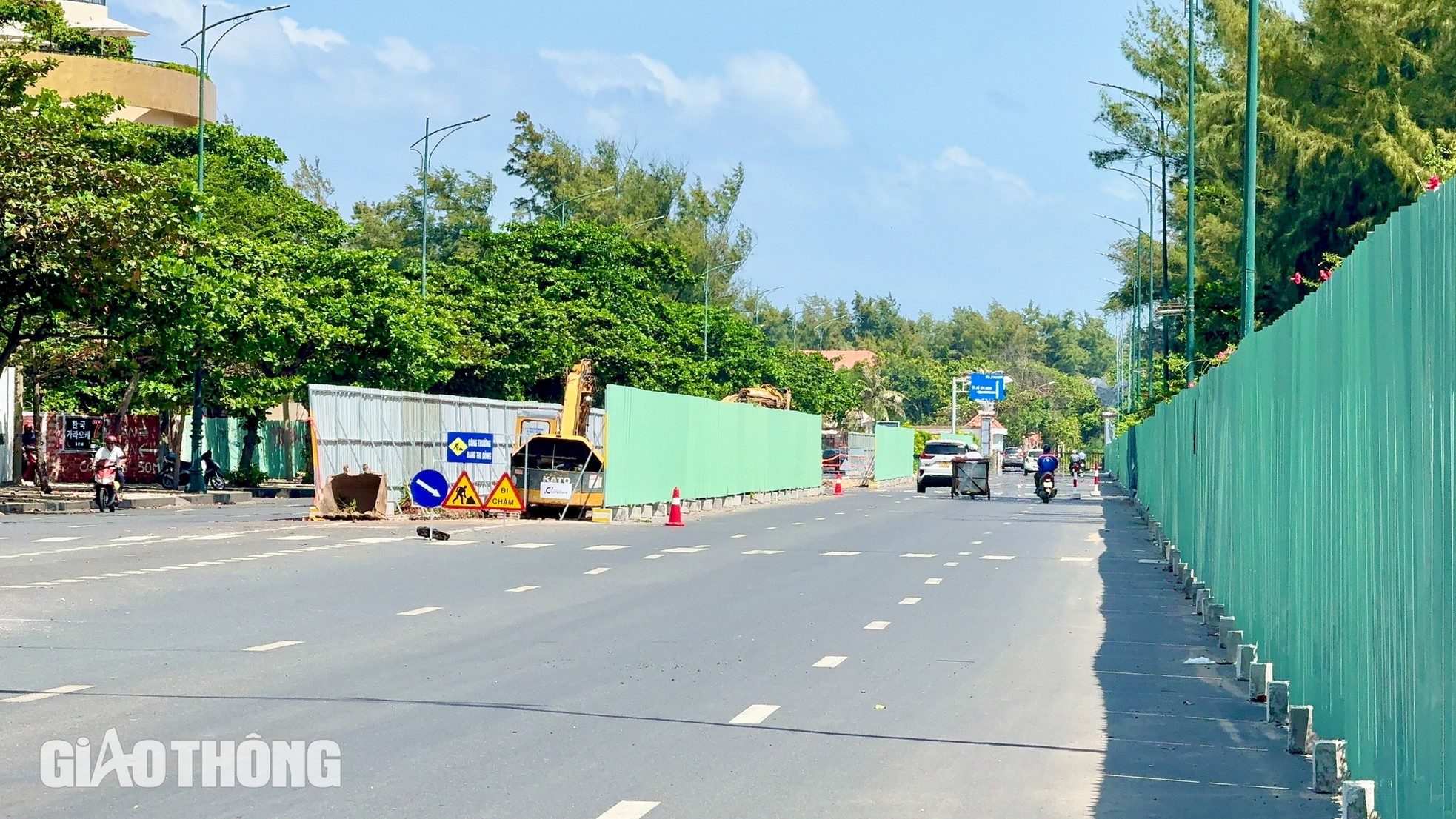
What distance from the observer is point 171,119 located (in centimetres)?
7888

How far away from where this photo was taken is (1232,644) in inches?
534

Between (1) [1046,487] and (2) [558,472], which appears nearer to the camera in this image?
(2) [558,472]

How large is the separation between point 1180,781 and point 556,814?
10.5 feet

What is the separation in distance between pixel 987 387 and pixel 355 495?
73.5 metres

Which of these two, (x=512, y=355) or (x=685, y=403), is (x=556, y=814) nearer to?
(x=685, y=403)

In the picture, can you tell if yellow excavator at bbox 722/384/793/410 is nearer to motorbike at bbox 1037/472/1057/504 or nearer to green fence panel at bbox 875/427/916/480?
green fence panel at bbox 875/427/916/480

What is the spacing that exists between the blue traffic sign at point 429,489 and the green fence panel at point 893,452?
4921cm

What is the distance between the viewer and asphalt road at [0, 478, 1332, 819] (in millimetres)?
7984

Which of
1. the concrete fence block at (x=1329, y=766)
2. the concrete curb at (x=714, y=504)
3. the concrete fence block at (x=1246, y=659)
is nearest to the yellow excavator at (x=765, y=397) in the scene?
the concrete curb at (x=714, y=504)

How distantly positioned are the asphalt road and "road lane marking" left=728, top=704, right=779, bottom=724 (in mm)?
32

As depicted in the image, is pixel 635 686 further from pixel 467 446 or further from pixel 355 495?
pixel 355 495

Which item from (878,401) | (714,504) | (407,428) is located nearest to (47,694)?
(407,428)

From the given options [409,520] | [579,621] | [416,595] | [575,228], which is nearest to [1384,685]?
[579,621]

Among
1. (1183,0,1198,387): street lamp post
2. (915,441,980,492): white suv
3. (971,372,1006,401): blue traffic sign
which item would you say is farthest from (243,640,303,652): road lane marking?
(971,372,1006,401): blue traffic sign
